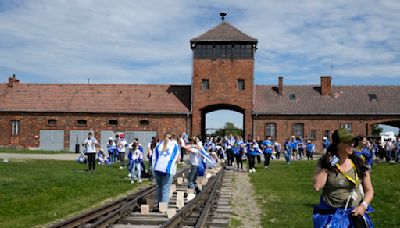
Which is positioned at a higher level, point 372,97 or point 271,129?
point 372,97

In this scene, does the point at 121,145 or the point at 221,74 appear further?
the point at 221,74

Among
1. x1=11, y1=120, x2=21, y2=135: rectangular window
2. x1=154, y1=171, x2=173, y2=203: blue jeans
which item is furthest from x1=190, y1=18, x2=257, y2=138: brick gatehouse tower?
x1=154, y1=171, x2=173, y2=203: blue jeans

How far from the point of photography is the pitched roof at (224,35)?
132ft

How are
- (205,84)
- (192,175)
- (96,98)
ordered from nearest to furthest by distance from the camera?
(192,175), (205,84), (96,98)

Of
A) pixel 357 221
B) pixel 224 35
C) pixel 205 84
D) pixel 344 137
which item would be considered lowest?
pixel 357 221

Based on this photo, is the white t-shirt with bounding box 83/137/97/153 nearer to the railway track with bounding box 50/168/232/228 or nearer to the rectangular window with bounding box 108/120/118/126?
the railway track with bounding box 50/168/232/228

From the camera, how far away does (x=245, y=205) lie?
12.6 m

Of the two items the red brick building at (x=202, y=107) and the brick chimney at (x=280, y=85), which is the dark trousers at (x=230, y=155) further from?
the brick chimney at (x=280, y=85)

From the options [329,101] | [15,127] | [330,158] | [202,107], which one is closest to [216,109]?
[202,107]

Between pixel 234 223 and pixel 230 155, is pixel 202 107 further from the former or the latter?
pixel 234 223

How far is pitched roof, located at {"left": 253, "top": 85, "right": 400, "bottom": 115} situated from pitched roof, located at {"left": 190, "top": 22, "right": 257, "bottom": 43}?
5.99 metres

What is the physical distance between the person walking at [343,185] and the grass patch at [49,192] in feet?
21.0

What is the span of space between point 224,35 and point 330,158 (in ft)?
120

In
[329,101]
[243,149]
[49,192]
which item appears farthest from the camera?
[329,101]
